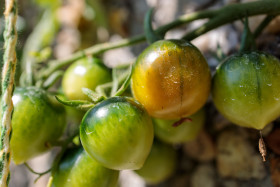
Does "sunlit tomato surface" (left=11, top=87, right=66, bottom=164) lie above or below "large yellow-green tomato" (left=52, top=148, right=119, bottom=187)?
above

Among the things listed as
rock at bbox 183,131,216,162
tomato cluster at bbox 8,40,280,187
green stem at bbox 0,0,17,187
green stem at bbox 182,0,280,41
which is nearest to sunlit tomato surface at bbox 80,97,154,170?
tomato cluster at bbox 8,40,280,187

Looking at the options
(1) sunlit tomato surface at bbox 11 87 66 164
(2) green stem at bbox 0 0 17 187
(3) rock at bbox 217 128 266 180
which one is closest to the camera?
(2) green stem at bbox 0 0 17 187

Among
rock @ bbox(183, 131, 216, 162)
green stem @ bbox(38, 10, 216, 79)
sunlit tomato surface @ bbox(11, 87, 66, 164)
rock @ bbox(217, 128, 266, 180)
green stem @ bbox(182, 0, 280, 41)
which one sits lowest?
rock @ bbox(183, 131, 216, 162)

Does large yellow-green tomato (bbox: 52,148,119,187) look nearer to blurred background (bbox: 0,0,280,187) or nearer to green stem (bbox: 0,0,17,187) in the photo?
green stem (bbox: 0,0,17,187)

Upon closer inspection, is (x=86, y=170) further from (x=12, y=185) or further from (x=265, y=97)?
(x=12, y=185)

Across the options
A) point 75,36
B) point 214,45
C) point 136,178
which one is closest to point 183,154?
point 136,178

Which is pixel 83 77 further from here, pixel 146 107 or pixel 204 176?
pixel 204 176

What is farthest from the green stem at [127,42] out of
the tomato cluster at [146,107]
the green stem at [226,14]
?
the tomato cluster at [146,107]
